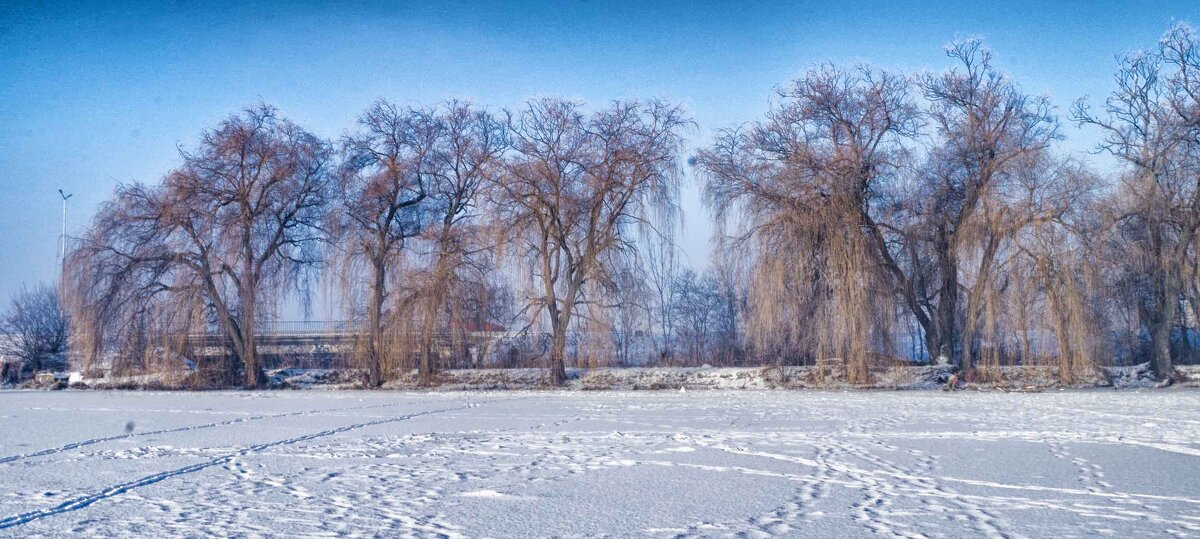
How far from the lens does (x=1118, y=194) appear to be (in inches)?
850

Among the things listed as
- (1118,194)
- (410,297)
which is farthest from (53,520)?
(1118,194)

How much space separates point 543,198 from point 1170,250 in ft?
48.5

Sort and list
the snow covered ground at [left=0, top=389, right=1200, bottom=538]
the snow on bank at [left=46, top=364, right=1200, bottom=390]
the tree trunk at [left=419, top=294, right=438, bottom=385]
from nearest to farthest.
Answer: the snow covered ground at [left=0, top=389, right=1200, bottom=538]
the snow on bank at [left=46, top=364, right=1200, bottom=390]
the tree trunk at [left=419, top=294, right=438, bottom=385]

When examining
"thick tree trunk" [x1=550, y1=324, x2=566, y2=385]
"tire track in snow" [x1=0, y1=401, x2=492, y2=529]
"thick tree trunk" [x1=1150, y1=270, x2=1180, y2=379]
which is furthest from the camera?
"thick tree trunk" [x1=550, y1=324, x2=566, y2=385]

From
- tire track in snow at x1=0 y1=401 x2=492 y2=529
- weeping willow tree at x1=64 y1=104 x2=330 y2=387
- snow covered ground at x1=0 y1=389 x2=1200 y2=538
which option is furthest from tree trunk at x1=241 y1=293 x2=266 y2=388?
tire track in snow at x1=0 y1=401 x2=492 y2=529

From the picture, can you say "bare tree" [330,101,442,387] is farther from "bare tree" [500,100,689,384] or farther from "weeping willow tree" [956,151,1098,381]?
"weeping willow tree" [956,151,1098,381]

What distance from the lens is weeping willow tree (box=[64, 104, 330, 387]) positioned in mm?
23625

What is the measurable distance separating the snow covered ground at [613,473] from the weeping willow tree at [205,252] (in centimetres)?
983

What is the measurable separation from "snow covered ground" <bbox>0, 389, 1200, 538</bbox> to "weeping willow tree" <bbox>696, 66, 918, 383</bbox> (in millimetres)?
6642

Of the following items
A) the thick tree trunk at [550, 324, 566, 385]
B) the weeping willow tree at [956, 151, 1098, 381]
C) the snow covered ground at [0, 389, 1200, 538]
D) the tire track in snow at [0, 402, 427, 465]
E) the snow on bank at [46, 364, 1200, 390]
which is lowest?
the snow covered ground at [0, 389, 1200, 538]

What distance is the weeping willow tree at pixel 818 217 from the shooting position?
69.1 ft

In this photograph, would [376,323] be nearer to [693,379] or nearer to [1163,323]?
[693,379]

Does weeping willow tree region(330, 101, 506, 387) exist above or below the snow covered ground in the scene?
above

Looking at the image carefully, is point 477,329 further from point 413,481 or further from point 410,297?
point 413,481
